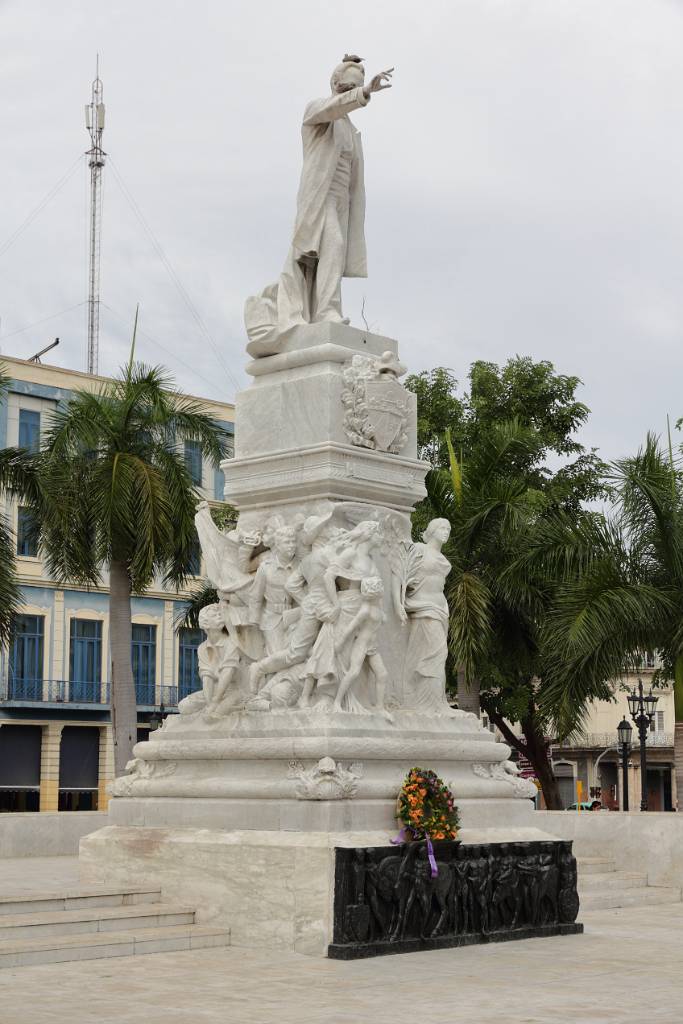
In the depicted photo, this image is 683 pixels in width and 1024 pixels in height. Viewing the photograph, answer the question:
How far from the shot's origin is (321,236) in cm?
1433

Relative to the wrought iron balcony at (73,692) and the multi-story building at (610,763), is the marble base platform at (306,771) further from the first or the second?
the multi-story building at (610,763)

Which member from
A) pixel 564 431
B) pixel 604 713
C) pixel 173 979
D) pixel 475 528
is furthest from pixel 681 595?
pixel 604 713

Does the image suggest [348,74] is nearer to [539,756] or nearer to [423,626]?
[423,626]

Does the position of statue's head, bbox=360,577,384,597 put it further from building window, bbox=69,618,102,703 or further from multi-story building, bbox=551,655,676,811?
multi-story building, bbox=551,655,676,811

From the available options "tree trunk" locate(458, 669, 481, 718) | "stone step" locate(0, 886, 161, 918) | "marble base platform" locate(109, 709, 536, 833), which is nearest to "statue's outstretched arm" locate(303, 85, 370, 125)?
"marble base platform" locate(109, 709, 536, 833)

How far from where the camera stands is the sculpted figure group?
12484 millimetres

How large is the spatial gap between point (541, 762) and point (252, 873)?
17520 millimetres

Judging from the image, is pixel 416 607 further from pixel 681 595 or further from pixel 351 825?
pixel 681 595

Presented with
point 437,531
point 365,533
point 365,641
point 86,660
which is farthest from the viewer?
point 86,660

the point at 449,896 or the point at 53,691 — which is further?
the point at 53,691

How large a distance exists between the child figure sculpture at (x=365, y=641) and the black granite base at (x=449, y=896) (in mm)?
1385

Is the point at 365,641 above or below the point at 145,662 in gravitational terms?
below

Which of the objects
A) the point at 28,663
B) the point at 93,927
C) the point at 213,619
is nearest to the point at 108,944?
the point at 93,927

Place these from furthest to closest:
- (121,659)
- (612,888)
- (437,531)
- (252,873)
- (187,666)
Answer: (187,666) → (121,659) → (612,888) → (437,531) → (252,873)
